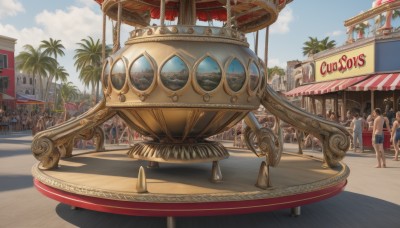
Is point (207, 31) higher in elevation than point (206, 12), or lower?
lower

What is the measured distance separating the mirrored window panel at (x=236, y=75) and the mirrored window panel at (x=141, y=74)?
3.60 feet

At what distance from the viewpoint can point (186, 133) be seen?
16.9 ft

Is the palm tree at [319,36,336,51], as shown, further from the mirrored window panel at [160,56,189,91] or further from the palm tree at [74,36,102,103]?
the mirrored window panel at [160,56,189,91]

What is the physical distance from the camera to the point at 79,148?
1502 cm

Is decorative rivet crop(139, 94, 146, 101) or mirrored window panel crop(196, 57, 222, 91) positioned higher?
mirrored window panel crop(196, 57, 222, 91)

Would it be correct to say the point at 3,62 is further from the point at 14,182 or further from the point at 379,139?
the point at 379,139

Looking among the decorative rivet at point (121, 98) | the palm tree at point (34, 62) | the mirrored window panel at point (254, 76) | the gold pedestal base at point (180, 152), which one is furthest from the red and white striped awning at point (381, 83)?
the palm tree at point (34, 62)

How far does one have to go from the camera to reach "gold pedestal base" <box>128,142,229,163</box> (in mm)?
5102

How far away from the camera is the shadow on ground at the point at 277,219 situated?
Result: 483cm

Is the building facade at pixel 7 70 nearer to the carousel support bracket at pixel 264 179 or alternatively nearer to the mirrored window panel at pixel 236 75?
the mirrored window panel at pixel 236 75

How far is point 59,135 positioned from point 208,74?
2.80 m

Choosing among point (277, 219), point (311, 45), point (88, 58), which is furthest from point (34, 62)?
point (277, 219)

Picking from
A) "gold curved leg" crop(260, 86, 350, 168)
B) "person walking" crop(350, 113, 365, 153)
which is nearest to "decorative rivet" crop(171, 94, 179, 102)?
"gold curved leg" crop(260, 86, 350, 168)

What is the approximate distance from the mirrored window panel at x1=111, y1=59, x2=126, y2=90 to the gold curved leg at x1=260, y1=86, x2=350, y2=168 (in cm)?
246
